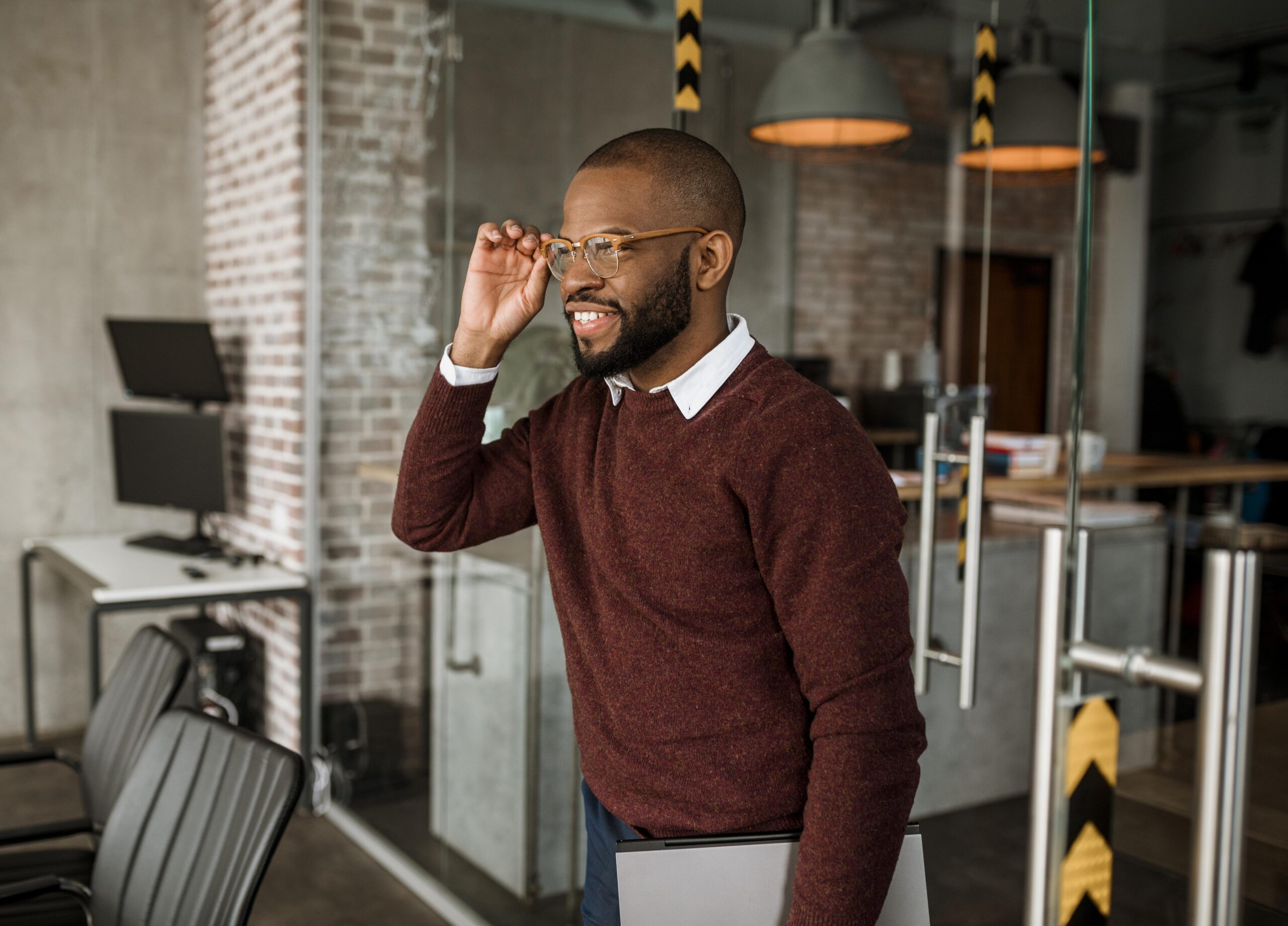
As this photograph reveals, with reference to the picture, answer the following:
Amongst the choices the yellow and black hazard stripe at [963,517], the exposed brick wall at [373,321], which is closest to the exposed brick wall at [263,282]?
the exposed brick wall at [373,321]

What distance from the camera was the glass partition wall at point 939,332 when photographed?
1.39m

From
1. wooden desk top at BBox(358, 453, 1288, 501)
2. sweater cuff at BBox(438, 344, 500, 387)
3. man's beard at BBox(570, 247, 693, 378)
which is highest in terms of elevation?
man's beard at BBox(570, 247, 693, 378)

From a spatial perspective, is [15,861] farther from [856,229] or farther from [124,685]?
[856,229]

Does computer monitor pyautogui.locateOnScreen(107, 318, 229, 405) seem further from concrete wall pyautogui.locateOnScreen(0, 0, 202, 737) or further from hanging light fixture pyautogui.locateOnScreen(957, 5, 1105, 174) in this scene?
hanging light fixture pyautogui.locateOnScreen(957, 5, 1105, 174)

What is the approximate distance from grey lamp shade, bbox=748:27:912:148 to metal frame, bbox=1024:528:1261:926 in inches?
53.8

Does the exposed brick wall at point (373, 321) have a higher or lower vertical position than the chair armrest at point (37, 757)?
higher

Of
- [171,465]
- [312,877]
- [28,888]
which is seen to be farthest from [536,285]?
[171,465]

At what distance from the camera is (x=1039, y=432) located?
1753mm

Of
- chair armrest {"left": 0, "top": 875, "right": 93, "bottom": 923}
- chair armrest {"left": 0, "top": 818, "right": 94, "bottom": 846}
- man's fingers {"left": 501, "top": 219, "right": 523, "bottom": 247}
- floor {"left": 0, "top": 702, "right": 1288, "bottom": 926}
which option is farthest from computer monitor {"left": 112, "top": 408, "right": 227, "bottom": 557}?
man's fingers {"left": 501, "top": 219, "right": 523, "bottom": 247}

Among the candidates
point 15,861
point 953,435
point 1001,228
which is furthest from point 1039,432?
point 15,861

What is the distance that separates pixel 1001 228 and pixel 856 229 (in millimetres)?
342

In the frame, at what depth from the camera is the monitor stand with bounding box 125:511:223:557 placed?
4113 mm

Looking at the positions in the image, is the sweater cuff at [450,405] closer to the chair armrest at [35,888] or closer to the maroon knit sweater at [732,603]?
the maroon knit sweater at [732,603]

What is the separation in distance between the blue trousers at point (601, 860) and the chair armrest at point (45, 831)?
1.23 metres
